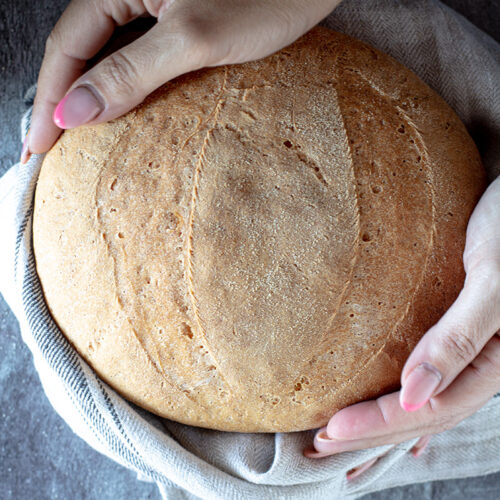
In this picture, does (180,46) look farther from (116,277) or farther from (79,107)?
(116,277)

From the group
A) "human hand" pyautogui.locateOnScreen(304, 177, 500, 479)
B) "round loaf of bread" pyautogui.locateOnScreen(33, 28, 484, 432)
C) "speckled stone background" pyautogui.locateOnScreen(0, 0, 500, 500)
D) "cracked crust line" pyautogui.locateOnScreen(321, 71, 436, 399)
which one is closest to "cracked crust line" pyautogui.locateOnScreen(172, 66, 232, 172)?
"round loaf of bread" pyautogui.locateOnScreen(33, 28, 484, 432)

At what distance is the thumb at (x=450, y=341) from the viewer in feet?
2.45

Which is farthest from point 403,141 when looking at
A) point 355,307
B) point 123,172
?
point 123,172

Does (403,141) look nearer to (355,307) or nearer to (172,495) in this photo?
(355,307)

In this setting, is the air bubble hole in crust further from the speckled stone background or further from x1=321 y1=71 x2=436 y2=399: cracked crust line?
the speckled stone background

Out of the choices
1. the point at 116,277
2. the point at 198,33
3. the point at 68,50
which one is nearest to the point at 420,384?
the point at 116,277

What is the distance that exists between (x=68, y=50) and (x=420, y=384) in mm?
755

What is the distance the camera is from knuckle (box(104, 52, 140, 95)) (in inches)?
28.6

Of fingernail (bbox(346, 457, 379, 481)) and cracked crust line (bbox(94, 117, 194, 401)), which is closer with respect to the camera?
cracked crust line (bbox(94, 117, 194, 401))

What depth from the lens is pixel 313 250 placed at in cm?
75

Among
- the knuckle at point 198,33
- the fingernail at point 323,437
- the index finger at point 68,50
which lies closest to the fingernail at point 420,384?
the fingernail at point 323,437

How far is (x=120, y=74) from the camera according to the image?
73 centimetres

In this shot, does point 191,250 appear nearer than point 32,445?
Yes

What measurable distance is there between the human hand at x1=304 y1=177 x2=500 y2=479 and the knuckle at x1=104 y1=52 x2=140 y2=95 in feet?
1.77
